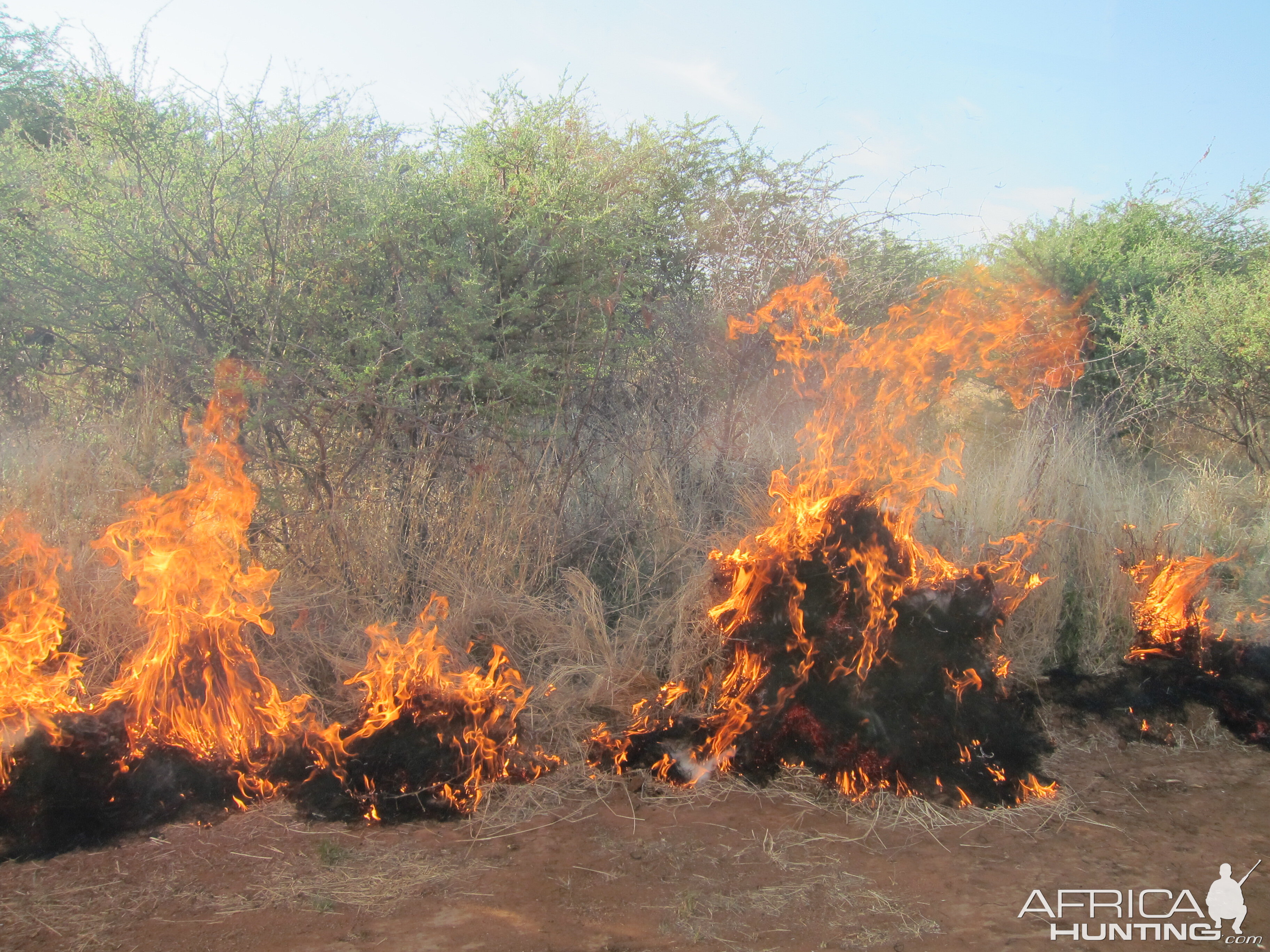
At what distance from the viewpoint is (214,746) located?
11.5 ft

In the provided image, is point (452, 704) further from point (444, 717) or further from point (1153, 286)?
point (1153, 286)

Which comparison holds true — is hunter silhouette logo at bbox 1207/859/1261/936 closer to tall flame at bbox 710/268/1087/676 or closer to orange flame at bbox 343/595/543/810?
tall flame at bbox 710/268/1087/676

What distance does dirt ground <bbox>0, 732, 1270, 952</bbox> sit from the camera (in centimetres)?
264

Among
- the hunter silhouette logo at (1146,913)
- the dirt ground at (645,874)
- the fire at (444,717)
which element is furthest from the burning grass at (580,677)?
the hunter silhouette logo at (1146,913)

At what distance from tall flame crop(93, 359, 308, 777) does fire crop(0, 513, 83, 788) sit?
0.63 ft

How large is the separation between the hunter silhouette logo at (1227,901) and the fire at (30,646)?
4180 millimetres

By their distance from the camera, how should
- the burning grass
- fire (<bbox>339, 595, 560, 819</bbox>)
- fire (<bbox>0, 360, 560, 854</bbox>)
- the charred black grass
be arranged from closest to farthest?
fire (<bbox>0, 360, 560, 854</bbox>) → the burning grass → fire (<bbox>339, 595, 560, 819</bbox>) → the charred black grass

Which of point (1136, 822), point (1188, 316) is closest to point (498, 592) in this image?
point (1136, 822)

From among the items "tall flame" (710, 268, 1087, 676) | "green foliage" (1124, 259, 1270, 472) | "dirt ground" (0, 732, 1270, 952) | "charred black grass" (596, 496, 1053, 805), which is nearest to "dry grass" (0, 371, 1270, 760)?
"tall flame" (710, 268, 1087, 676)

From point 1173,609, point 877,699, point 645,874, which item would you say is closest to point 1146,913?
point 877,699

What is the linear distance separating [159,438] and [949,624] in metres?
4.32

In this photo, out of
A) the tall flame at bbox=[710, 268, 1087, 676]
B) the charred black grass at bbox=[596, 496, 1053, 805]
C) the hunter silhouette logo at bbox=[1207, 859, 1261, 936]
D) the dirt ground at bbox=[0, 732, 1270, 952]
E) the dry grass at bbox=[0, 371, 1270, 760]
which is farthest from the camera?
the dry grass at bbox=[0, 371, 1270, 760]

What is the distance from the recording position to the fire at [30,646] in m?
3.30

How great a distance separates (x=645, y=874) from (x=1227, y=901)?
196 cm
